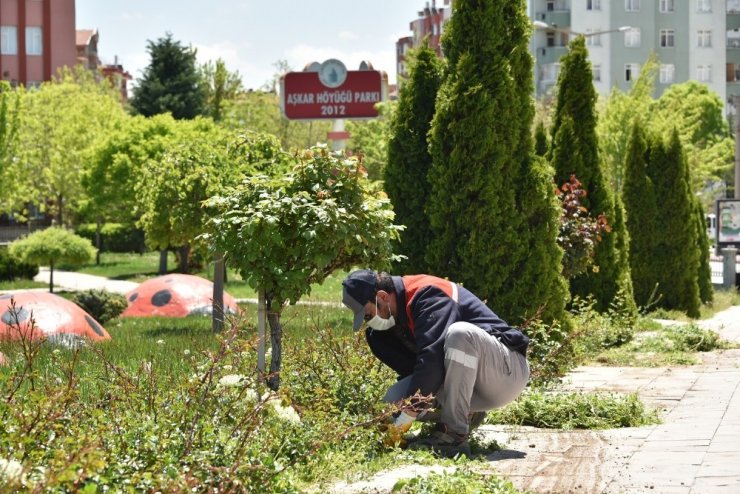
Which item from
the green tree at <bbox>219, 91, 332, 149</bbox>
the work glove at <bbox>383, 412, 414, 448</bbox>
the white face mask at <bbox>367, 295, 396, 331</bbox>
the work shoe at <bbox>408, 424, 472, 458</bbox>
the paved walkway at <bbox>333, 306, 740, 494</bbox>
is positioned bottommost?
the paved walkway at <bbox>333, 306, 740, 494</bbox>

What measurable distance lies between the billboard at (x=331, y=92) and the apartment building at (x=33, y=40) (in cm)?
4377

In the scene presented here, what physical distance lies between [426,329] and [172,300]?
13.0 meters

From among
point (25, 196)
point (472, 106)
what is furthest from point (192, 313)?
point (25, 196)

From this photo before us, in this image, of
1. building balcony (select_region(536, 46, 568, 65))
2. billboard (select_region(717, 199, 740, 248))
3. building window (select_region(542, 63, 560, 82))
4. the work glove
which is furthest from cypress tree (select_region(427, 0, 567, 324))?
building balcony (select_region(536, 46, 568, 65))

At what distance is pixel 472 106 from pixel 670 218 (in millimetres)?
9386

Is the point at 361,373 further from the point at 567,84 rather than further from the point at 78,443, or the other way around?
the point at 567,84

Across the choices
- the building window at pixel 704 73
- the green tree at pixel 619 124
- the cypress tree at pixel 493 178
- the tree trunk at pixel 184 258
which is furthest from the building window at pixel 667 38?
the cypress tree at pixel 493 178

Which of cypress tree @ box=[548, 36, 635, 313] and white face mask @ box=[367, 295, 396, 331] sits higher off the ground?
cypress tree @ box=[548, 36, 635, 313]

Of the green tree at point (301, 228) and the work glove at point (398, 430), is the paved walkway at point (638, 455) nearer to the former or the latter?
the work glove at point (398, 430)

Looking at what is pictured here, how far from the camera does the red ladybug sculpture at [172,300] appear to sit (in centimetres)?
1922

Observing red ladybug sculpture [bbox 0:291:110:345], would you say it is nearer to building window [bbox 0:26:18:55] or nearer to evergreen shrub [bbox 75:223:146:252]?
evergreen shrub [bbox 75:223:146:252]

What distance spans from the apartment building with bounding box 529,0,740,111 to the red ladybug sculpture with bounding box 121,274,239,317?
2141 inches

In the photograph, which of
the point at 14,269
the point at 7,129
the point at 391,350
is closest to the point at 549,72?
the point at 7,129

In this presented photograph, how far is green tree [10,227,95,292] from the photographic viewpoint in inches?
1134
